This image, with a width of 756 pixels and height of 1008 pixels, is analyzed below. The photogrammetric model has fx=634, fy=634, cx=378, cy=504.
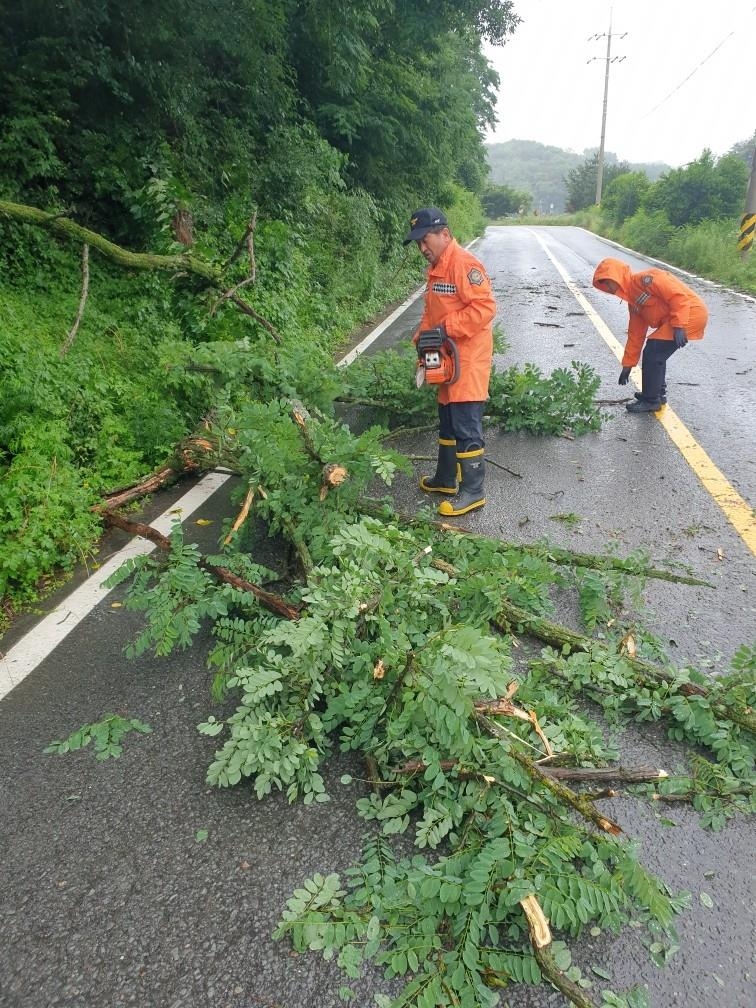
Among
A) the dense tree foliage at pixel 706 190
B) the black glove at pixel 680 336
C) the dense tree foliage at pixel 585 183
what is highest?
the dense tree foliage at pixel 585 183

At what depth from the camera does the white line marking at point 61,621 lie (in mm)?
3051

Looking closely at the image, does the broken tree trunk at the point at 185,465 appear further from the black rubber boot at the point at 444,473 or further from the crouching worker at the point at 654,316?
the crouching worker at the point at 654,316

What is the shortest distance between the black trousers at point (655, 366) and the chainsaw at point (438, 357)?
296 cm

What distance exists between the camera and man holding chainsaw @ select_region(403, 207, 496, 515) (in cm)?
416

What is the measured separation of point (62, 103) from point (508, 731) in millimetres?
8326

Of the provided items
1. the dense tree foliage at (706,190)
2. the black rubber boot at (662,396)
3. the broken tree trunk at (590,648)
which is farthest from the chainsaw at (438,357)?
the dense tree foliage at (706,190)

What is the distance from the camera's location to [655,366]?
630cm

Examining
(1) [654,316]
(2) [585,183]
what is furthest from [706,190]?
(2) [585,183]

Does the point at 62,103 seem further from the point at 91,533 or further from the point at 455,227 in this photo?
the point at 455,227

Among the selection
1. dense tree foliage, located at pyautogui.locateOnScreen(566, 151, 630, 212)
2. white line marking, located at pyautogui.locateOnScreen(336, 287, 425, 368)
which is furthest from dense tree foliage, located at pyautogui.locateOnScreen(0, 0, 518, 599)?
dense tree foliage, located at pyautogui.locateOnScreen(566, 151, 630, 212)

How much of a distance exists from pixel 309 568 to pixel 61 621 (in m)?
1.42

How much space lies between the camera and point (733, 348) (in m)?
9.18

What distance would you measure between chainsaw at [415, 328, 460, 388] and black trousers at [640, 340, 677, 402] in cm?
296

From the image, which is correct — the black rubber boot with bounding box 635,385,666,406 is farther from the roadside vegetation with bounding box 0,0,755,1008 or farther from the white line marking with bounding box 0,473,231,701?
the white line marking with bounding box 0,473,231,701
